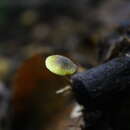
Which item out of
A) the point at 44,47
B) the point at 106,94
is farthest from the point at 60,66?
the point at 44,47

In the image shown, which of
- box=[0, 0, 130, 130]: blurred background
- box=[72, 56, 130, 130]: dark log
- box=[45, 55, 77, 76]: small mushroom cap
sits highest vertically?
box=[45, 55, 77, 76]: small mushroom cap

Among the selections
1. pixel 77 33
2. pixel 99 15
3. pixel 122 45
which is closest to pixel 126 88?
pixel 122 45

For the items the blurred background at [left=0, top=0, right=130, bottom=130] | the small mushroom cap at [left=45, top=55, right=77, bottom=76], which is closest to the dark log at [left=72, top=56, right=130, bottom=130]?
the small mushroom cap at [left=45, top=55, right=77, bottom=76]

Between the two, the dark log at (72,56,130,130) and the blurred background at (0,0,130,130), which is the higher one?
the dark log at (72,56,130,130)

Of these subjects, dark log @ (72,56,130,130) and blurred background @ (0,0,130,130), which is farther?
blurred background @ (0,0,130,130)

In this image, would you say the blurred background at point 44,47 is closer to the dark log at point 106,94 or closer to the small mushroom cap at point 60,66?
the dark log at point 106,94

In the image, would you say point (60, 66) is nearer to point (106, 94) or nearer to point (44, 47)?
point (106, 94)

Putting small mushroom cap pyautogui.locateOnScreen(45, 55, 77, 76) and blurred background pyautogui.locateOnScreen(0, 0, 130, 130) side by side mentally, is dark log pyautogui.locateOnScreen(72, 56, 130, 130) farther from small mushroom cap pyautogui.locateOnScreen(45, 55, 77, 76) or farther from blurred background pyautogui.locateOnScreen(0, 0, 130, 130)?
blurred background pyautogui.locateOnScreen(0, 0, 130, 130)
